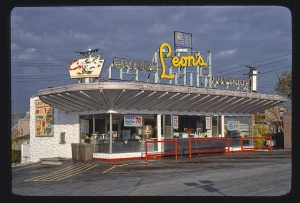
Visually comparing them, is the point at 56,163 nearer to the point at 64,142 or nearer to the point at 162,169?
the point at 64,142

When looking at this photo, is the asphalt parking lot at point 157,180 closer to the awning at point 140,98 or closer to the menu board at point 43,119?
the awning at point 140,98

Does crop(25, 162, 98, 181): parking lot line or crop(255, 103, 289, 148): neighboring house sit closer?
crop(25, 162, 98, 181): parking lot line

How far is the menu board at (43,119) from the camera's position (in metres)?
29.2

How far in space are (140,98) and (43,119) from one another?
28.5 ft

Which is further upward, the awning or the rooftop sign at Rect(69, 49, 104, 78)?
the rooftop sign at Rect(69, 49, 104, 78)

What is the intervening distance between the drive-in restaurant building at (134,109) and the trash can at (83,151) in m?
0.37

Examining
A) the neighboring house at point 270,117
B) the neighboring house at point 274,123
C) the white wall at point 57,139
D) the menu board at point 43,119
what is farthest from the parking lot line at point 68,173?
the neighboring house at point 270,117

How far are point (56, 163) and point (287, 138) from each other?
884 inches

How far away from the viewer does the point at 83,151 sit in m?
25.0

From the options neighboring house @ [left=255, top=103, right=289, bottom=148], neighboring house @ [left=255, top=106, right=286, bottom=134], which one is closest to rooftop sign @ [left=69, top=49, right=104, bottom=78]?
neighboring house @ [left=255, top=103, right=289, bottom=148]

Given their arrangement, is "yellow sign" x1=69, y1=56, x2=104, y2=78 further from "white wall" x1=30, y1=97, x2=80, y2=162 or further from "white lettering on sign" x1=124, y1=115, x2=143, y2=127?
"white lettering on sign" x1=124, y1=115, x2=143, y2=127

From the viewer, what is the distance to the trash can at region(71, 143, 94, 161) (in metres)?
24.9
